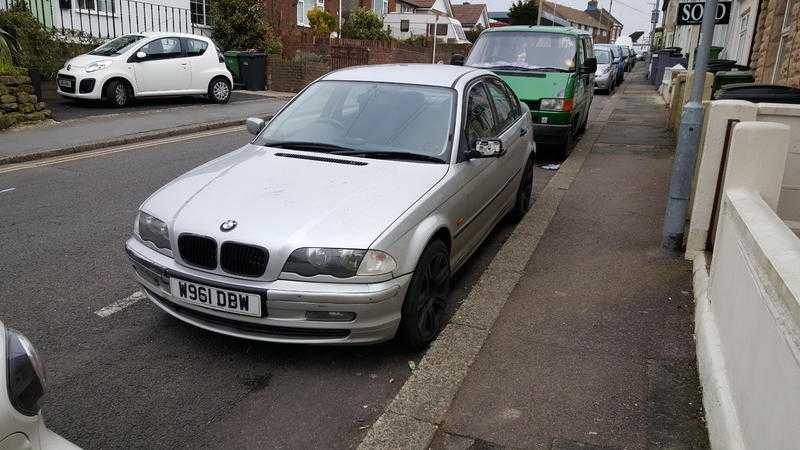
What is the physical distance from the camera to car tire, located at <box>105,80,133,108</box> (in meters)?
14.0

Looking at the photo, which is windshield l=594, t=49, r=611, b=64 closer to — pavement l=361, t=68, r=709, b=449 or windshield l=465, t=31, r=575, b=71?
windshield l=465, t=31, r=575, b=71

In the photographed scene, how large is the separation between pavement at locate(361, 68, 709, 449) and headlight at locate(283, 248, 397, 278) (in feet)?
2.40

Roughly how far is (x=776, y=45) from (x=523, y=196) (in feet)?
24.8

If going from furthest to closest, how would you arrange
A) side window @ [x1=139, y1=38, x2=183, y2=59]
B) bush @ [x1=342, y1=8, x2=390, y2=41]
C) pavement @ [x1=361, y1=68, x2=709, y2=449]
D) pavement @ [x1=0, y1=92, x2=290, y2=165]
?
bush @ [x1=342, y1=8, x2=390, y2=41], side window @ [x1=139, y1=38, x2=183, y2=59], pavement @ [x1=0, y1=92, x2=290, y2=165], pavement @ [x1=361, y1=68, x2=709, y2=449]

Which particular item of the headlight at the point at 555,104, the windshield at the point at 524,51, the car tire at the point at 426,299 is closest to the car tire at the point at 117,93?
the windshield at the point at 524,51

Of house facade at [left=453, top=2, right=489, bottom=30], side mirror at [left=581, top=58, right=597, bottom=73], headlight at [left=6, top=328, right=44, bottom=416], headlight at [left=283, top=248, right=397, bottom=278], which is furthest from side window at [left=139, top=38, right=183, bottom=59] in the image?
house facade at [left=453, top=2, right=489, bottom=30]

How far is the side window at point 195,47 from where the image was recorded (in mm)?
15687

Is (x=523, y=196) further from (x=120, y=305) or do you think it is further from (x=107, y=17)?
(x=107, y=17)

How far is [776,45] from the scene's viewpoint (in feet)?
37.6

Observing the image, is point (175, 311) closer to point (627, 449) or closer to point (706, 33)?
point (627, 449)

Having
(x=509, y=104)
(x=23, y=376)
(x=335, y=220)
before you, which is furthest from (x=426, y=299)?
(x=509, y=104)

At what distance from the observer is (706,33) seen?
546 centimetres

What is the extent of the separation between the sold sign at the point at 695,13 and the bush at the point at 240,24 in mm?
14842

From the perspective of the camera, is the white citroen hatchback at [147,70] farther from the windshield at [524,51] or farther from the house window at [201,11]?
the windshield at [524,51]
